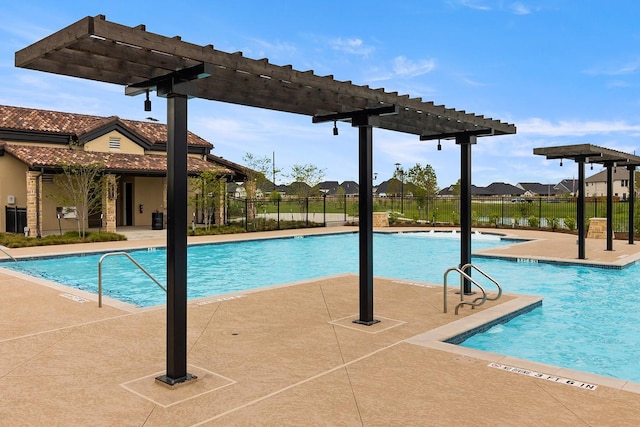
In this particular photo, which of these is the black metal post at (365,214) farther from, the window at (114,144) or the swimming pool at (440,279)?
the window at (114,144)

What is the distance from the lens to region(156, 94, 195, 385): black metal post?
4930 millimetres

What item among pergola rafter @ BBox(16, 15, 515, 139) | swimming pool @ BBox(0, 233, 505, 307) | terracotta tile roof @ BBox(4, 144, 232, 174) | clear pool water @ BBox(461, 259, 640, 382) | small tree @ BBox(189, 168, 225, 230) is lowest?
clear pool water @ BBox(461, 259, 640, 382)

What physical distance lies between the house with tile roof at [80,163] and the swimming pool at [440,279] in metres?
6.14

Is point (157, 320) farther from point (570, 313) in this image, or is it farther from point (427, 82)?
point (427, 82)

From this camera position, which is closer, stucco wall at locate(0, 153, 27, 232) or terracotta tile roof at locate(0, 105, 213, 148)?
stucco wall at locate(0, 153, 27, 232)

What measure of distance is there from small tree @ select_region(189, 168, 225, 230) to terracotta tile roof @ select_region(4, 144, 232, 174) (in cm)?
110

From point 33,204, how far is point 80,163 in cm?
239

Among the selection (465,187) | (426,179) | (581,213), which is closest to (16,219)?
(465,187)

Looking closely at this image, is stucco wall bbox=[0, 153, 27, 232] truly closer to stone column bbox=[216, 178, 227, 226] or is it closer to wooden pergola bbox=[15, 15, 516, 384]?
stone column bbox=[216, 178, 227, 226]

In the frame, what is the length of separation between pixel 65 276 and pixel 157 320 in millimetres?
7091

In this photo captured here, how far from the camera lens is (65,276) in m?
13.3

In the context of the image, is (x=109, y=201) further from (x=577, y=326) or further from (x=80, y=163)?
(x=577, y=326)

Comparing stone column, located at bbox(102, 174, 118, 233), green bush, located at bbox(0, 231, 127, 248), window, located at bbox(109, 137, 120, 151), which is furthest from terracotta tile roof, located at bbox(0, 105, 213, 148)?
green bush, located at bbox(0, 231, 127, 248)

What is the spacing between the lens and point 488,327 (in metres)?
7.43
